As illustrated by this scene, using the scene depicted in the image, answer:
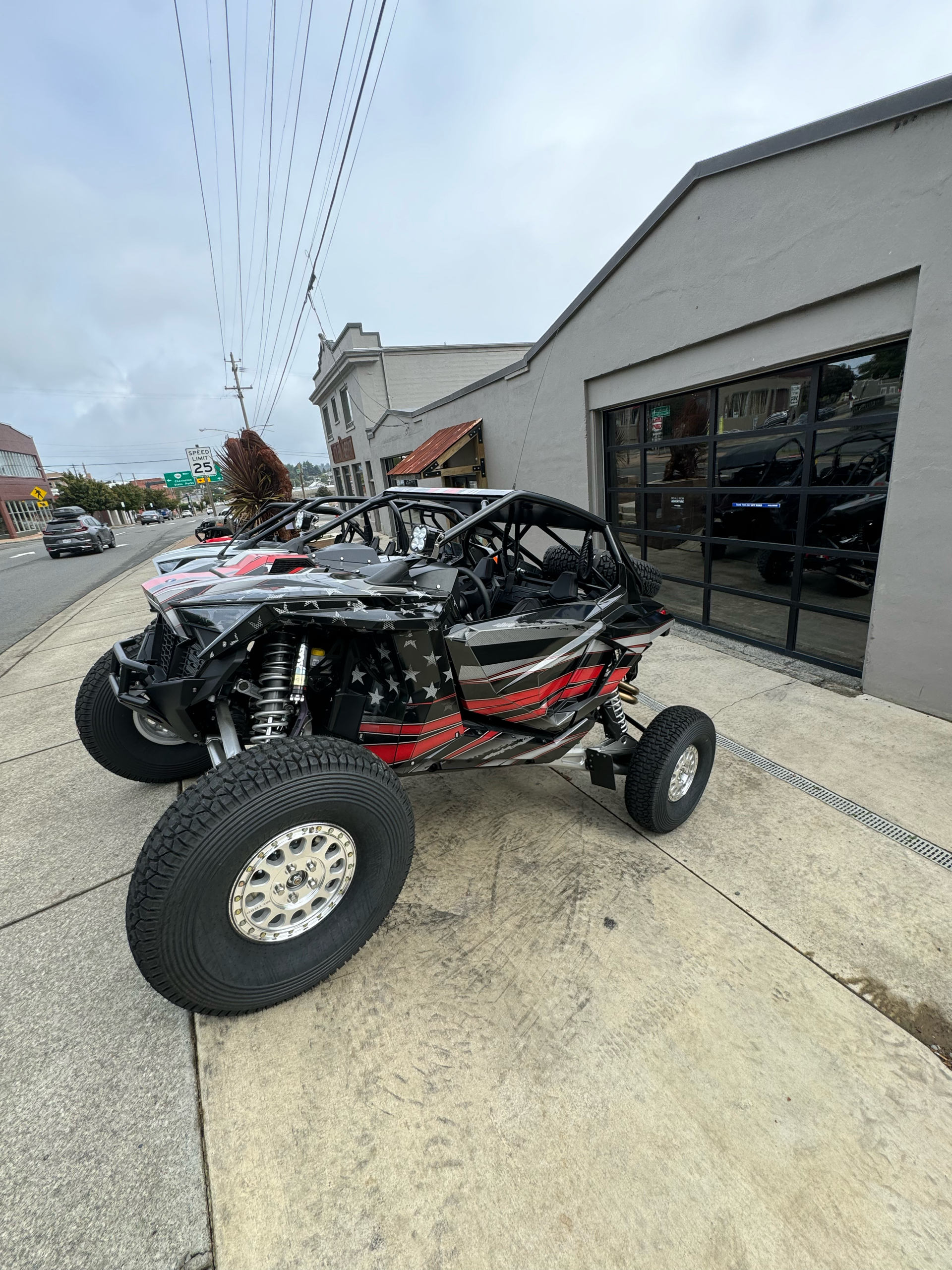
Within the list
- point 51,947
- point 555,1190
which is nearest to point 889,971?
point 555,1190

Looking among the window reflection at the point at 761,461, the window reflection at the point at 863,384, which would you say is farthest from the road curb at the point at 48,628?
the window reflection at the point at 863,384

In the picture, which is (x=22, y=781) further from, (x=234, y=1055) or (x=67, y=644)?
(x=67, y=644)

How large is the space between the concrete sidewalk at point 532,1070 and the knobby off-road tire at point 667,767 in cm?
15

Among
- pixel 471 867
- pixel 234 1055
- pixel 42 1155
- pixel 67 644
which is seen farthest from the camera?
pixel 67 644

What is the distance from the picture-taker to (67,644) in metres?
7.00

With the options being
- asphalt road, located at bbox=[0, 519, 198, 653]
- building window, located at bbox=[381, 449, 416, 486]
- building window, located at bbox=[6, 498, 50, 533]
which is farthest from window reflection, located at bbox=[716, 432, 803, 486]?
building window, located at bbox=[6, 498, 50, 533]

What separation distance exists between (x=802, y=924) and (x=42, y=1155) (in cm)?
269

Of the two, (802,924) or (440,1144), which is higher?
(440,1144)

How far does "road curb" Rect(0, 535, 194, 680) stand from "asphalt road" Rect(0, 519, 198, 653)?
5.5 inches

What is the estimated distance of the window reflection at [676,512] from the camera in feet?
19.2

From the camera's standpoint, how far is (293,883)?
181 centimetres

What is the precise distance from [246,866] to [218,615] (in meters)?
0.80

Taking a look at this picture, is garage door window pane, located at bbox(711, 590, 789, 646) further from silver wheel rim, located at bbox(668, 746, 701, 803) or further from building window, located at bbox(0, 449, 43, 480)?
building window, located at bbox(0, 449, 43, 480)

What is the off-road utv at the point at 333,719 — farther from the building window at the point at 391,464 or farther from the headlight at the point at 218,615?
the building window at the point at 391,464
